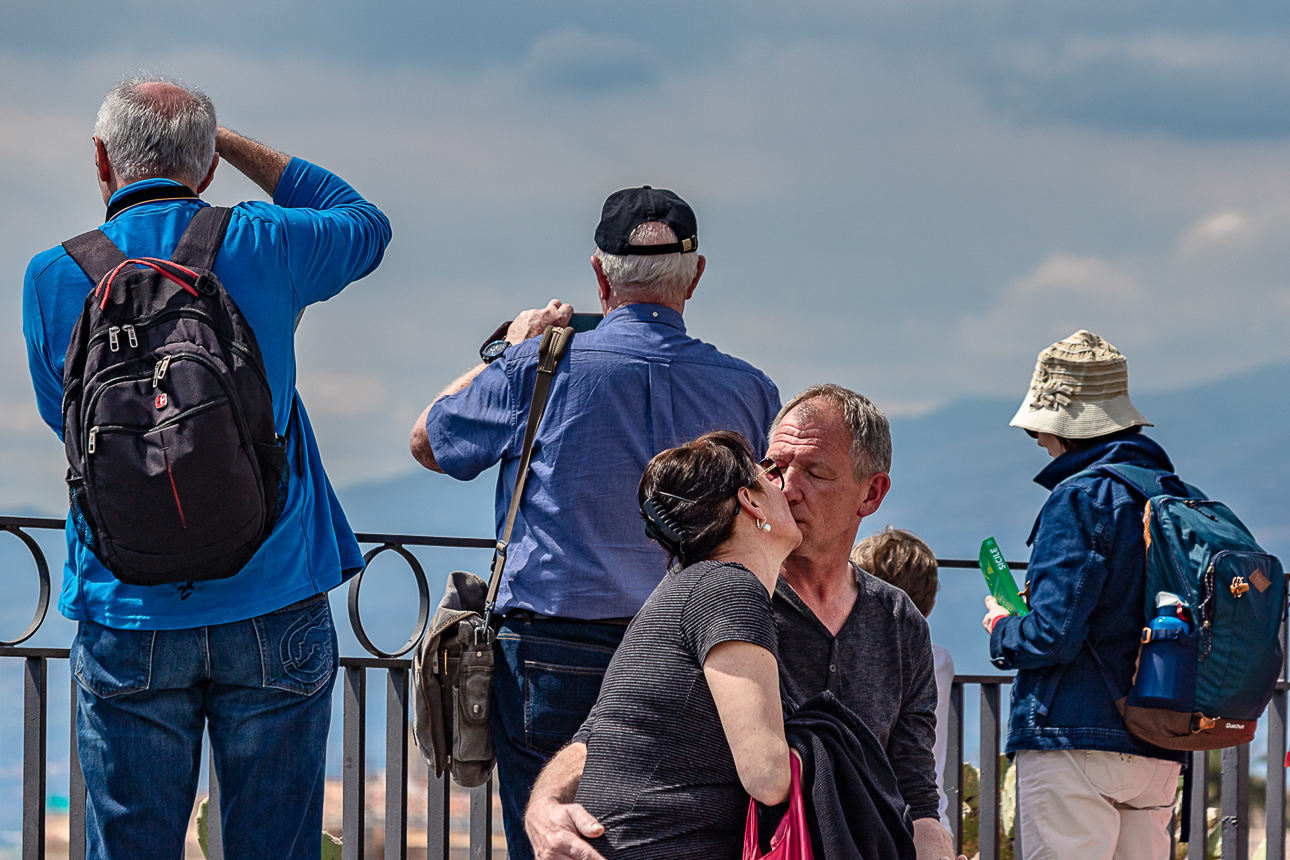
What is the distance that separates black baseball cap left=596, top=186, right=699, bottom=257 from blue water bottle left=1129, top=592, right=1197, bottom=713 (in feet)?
5.63

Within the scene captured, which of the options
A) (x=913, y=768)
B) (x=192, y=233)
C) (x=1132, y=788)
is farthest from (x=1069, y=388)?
(x=192, y=233)

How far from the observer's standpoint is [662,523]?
2.26 m

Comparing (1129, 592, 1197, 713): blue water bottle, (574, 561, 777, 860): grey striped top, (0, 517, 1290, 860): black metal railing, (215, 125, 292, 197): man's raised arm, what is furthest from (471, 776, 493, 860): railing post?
(574, 561, 777, 860): grey striped top

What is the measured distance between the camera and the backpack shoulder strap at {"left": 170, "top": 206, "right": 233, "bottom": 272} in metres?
2.69

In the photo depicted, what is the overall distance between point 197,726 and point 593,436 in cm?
103

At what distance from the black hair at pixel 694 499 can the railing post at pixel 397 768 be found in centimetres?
220

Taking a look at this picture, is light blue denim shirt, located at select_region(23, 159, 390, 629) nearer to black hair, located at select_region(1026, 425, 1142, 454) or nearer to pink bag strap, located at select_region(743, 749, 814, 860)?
pink bag strap, located at select_region(743, 749, 814, 860)

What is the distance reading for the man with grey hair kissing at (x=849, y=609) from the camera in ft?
8.37

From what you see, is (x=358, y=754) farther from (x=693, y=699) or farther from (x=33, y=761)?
(x=693, y=699)

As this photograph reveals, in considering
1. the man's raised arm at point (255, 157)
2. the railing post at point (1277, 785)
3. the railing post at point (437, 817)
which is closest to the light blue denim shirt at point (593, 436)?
the man's raised arm at point (255, 157)

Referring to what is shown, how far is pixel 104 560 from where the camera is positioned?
2566 millimetres

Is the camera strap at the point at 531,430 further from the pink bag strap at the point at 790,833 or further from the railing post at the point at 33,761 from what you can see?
the railing post at the point at 33,761

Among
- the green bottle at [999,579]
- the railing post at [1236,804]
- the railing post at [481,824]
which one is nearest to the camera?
the green bottle at [999,579]

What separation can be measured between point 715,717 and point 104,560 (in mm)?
1246
